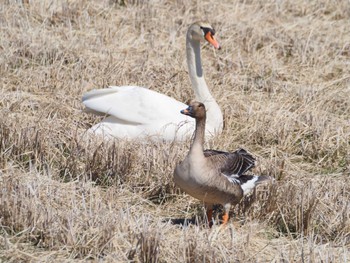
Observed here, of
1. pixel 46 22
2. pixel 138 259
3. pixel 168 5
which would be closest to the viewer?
pixel 138 259

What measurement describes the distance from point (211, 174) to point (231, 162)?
0.41 meters

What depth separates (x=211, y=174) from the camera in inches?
217

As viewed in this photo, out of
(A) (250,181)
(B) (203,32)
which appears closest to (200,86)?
(B) (203,32)

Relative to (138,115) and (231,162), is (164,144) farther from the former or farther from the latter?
(231,162)

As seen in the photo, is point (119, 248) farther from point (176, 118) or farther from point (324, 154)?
point (324, 154)

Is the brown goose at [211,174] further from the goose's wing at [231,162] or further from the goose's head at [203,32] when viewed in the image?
the goose's head at [203,32]

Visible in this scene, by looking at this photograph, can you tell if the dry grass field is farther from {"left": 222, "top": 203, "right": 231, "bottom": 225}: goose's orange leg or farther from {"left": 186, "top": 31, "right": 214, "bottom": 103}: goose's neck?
{"left": 186, "top": 31, "right": 214, "bottom": 103}: goose's neck

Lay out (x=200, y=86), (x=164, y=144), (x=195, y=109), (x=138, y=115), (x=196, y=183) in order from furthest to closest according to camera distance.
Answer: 1. (x=200, y=86)
2. (x=138, y=115)
3. (x=164, y=144)
4. (x=195, y=109)
5. (x=196, y=183)

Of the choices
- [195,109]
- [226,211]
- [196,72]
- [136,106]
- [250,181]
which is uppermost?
[195,109]

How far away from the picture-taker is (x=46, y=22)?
9.66 m

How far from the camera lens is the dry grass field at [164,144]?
203 inches

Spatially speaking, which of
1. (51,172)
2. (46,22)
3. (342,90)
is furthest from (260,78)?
(51,172)

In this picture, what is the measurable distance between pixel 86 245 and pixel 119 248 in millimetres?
206

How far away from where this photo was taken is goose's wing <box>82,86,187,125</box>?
727cm
